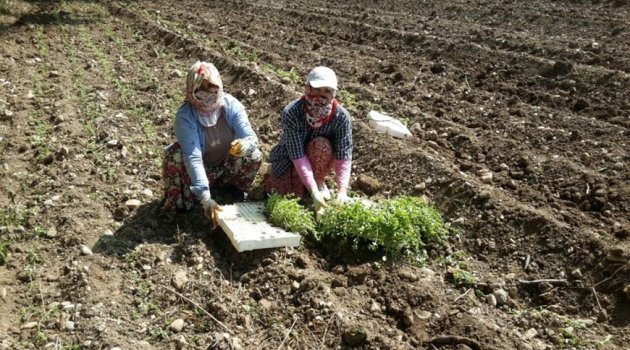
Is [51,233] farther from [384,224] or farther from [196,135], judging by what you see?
[384,224]

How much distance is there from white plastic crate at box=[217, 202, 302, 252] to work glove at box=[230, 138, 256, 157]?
1.29 feet

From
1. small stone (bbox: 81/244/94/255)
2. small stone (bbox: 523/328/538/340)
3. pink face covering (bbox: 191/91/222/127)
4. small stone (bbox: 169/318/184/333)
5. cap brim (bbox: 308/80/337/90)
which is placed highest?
cap brim (bbox: 308/80/337/90)

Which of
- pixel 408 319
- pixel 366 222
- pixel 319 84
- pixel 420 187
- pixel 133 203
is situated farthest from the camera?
pixel 420 187

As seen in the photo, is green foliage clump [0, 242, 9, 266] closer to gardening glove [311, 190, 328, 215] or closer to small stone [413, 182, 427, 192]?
gardening glove [311, 190, 328, 215]

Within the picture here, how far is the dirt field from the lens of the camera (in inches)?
150

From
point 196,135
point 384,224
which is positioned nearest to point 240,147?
point 196,135

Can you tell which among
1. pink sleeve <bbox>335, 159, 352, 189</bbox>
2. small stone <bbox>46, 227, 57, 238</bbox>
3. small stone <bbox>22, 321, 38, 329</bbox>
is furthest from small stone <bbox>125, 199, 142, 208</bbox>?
pink sleeve <bbox>335, 159, 352, 189</bbox>

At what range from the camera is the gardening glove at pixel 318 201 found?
4.51 meters

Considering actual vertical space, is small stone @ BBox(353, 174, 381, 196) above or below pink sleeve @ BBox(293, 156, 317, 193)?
below

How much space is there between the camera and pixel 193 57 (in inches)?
368

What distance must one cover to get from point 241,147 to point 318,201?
65 centimetres

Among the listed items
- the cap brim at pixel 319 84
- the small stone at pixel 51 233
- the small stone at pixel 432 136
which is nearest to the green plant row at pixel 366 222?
the cap brim at pixel 319 84

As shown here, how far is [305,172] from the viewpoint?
4.62 metres

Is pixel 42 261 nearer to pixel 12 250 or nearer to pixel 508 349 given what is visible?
pixel 12 250
